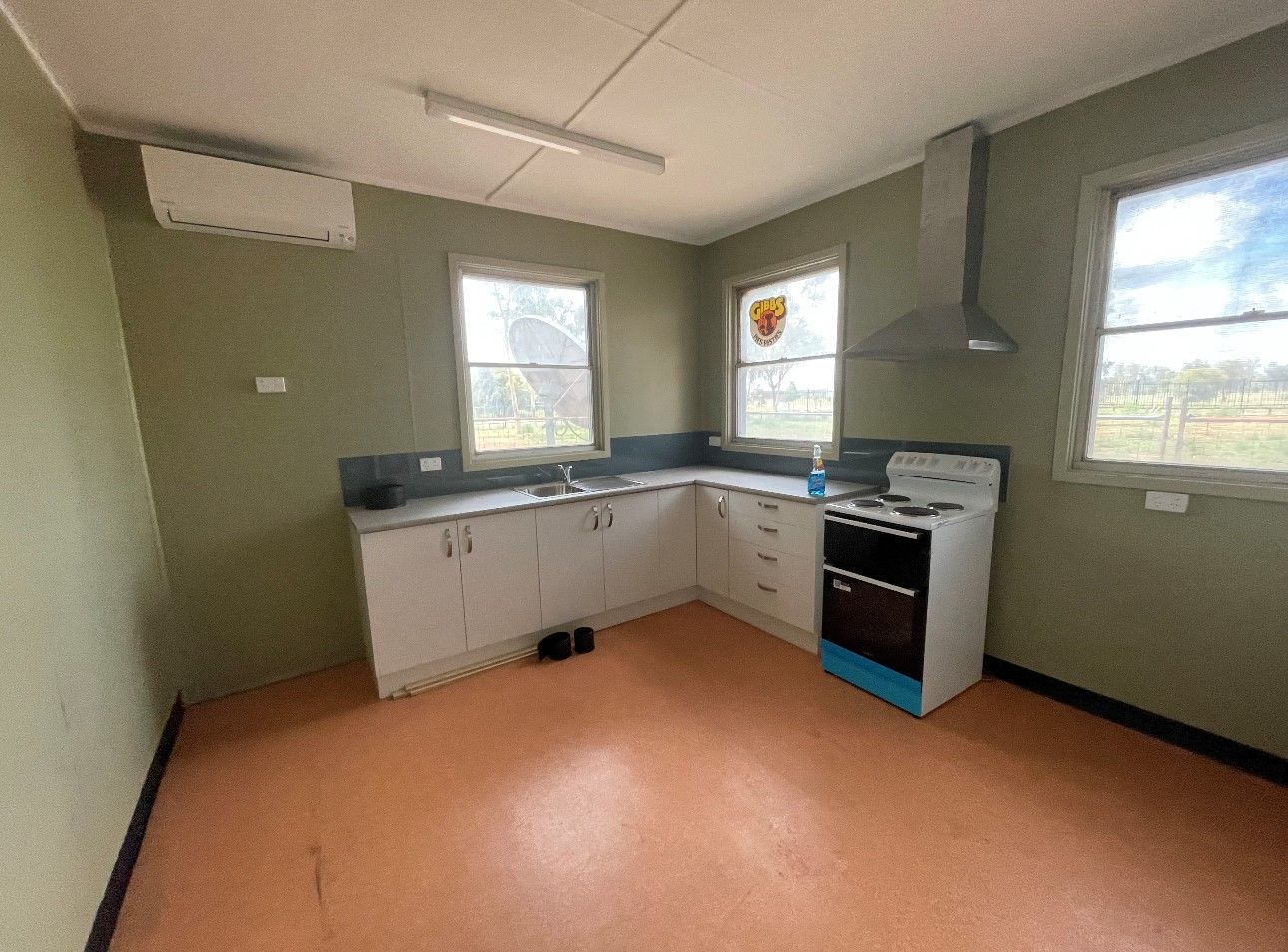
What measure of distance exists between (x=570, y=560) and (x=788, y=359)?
6.65 ft

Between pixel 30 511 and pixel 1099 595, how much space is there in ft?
12.3

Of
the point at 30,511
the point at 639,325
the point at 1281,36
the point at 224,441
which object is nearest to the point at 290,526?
the point at 224,441

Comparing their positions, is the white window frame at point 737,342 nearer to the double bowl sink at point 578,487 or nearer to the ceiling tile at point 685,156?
the ceiling tile at point 685,156

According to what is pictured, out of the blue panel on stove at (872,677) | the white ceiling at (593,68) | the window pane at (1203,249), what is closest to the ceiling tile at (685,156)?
the white ceiling at (593,68)

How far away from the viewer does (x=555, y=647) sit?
2.82 metres

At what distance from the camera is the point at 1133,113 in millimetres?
1947

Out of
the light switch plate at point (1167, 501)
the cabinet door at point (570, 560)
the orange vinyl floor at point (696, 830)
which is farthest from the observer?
the cabinet door at point (570, 560)

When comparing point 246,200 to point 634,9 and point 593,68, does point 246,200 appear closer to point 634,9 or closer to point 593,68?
point 593,68

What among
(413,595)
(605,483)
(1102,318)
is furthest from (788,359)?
(413,595)

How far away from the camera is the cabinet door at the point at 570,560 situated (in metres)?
2.86

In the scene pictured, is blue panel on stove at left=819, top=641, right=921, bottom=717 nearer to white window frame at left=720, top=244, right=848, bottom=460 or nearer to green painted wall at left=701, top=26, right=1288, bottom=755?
green painted wall at left=701, top=26, right=1288, bottom=755

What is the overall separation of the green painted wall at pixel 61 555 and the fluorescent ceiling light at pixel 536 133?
4.02 feet

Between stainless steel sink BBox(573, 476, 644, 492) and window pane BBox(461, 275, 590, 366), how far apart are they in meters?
0.84

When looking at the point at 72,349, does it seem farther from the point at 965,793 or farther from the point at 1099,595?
the point at 1099,595
